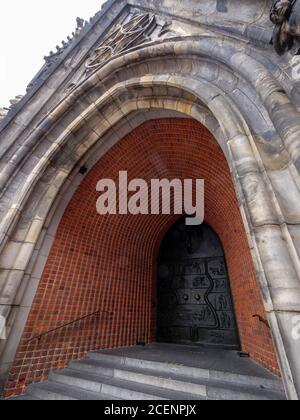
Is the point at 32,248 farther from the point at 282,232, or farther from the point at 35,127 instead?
the point at 282,232

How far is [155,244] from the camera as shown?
18.7ft

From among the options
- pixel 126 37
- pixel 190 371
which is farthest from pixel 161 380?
pixel 126 37

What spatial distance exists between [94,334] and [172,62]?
4.93m

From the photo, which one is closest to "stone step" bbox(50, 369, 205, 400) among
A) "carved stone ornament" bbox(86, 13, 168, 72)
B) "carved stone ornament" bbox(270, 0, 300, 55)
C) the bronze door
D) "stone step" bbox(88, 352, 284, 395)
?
"stone step" bbox(88, 352, 284, 395)

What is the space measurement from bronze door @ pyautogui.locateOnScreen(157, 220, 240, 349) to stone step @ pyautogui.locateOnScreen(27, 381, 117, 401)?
278cm

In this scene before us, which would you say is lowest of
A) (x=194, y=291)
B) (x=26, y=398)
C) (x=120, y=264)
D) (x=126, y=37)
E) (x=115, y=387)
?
(x=26, y=398)

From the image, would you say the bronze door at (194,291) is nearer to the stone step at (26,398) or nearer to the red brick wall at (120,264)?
the red brick wall at (120,264)

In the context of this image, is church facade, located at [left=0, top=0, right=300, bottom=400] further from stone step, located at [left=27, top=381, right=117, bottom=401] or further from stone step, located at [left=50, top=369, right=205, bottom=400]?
stone step, located at [left=50, top=369, right=205, bottom=400]

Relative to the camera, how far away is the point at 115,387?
101 inches

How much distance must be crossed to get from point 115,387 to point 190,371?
101 centimetres

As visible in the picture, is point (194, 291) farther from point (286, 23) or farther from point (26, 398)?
point (286, 23)

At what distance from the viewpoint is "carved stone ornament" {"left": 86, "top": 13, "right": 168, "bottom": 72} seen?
3366 mm

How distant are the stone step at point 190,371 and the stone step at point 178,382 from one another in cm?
3
